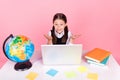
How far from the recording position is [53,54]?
127 cm

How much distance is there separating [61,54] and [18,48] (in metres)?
0.29

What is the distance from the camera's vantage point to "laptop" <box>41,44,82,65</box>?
124 cm

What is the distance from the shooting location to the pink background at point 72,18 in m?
1.72

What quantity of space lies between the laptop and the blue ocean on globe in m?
0.11

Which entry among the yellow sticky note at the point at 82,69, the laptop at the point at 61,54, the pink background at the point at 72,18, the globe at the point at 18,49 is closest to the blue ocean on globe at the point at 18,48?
the globe at the point at 18,49

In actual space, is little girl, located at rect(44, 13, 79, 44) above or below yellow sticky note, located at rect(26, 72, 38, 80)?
above

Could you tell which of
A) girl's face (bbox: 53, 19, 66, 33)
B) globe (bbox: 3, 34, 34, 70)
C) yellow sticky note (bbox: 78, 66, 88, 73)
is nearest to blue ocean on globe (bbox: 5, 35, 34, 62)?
globe (bbox: 3, 34, 34, 70)

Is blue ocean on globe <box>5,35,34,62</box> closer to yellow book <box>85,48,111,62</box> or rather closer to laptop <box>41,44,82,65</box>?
laptop <box>41,44,82,65</box>

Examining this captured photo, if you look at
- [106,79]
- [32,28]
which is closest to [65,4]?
[32,28]

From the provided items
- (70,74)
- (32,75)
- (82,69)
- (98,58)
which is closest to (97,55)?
(98,58)

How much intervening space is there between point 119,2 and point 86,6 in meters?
0.30

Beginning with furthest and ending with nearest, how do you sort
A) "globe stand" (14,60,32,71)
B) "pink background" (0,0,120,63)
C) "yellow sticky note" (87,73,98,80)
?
"pink background" (0,0,120,63) < "globe stand" (14,60,32,71) < "yellow sticky note" (87,73,98,80)

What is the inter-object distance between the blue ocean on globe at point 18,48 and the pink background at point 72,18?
1.88 feet

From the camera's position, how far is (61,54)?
1265mm
